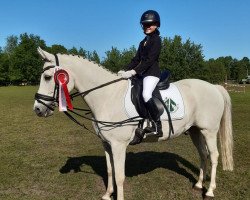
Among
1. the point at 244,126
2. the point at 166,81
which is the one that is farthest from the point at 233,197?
the point at 244,126

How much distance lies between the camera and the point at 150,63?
208 inches

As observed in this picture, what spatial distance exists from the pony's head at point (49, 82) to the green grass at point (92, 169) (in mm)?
2102

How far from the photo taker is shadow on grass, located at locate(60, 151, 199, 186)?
7652 millimetres

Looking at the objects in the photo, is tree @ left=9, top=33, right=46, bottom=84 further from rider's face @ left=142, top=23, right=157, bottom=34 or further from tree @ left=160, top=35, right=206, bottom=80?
rider's face @ left=142, top=23, right=157, bottom=34

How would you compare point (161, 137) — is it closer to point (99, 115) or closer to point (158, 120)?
point (158, 120)

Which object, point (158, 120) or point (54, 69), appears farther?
point (158, 120)

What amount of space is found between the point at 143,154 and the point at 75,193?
3.13 meters

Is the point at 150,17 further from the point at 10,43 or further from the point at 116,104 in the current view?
the point at 10,43

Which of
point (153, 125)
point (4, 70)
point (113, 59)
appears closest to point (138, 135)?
point (153, 125)

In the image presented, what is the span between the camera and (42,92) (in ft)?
16.7

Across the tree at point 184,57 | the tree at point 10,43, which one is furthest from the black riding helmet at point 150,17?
the tree at point 10,43

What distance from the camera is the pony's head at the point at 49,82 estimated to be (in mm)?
5027

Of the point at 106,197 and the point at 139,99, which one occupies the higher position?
the point at 139,99

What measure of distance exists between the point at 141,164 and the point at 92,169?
1253mm
